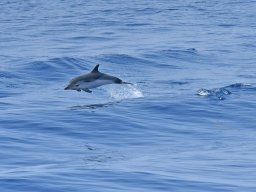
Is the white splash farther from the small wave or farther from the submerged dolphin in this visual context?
the submerged dolphin

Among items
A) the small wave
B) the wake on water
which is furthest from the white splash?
the small wave

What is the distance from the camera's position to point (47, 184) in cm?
1391

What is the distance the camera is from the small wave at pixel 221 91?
80.5 ft

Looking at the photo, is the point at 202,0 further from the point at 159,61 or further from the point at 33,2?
the point at 159,61

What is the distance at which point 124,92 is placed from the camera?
25.0 m

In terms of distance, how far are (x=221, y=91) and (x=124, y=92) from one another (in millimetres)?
2371

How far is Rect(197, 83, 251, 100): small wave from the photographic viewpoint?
80.5ft

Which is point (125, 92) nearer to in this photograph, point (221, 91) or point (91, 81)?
point (221, 91)

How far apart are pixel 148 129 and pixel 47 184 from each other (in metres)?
6.28

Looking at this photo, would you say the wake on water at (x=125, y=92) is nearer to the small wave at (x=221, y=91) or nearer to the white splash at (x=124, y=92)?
the white splash at (x=124, y=92)

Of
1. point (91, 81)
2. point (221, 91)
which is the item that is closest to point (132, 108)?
point (91, 81)

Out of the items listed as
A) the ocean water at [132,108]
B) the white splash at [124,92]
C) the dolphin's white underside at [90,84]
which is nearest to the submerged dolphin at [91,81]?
the dolphin's white underside at [90,84]

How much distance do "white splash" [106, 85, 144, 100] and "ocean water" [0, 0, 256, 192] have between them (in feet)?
0.13

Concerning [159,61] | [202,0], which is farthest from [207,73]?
[202,0]
